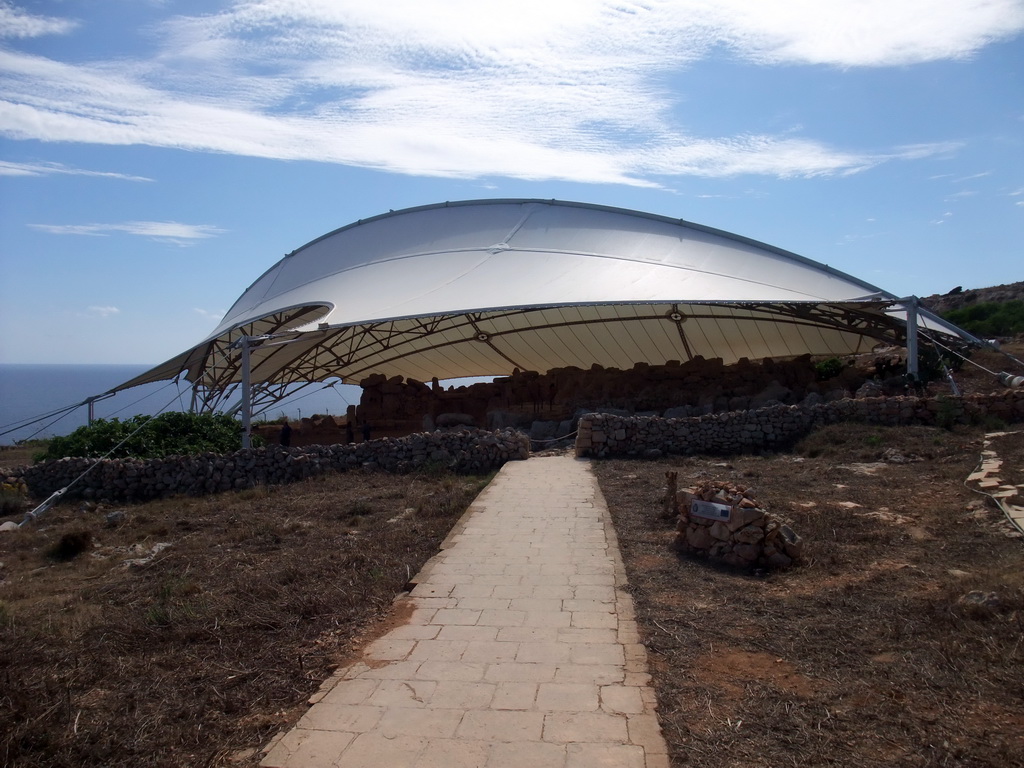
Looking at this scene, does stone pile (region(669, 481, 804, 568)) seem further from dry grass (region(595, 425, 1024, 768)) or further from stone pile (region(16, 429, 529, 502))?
stone pile (region(16, 429, 529, 502))

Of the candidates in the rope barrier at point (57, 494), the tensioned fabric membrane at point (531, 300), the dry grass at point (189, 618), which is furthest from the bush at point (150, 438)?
the dry grass at point (189, 618)

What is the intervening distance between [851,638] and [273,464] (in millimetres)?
11918

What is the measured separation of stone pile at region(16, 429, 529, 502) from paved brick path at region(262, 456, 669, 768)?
688 centimetres

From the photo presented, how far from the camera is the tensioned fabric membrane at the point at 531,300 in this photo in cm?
1800

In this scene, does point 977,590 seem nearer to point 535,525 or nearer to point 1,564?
point 535,525

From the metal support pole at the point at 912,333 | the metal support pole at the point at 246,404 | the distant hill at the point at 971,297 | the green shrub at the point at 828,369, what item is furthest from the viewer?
the distant hill at the point at 971,297

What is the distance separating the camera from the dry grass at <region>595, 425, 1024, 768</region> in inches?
160

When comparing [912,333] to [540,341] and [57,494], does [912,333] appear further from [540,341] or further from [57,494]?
[57,494]

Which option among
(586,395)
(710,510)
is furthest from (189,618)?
(586,395)

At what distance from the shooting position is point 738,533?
7.63m

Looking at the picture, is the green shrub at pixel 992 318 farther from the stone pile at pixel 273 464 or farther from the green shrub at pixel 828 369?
the stone pile at pixel 273 464

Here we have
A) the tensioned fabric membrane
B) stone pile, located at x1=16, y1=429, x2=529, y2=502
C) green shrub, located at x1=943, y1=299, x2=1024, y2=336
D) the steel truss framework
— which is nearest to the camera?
stone pile, located at x1=16, y1=429, x2=529, y2=502

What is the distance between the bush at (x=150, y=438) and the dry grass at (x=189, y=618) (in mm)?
4442

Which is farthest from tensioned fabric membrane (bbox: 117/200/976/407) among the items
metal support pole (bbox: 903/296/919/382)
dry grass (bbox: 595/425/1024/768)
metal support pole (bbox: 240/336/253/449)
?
dry grass (bbox: 595/425/1024/768)
